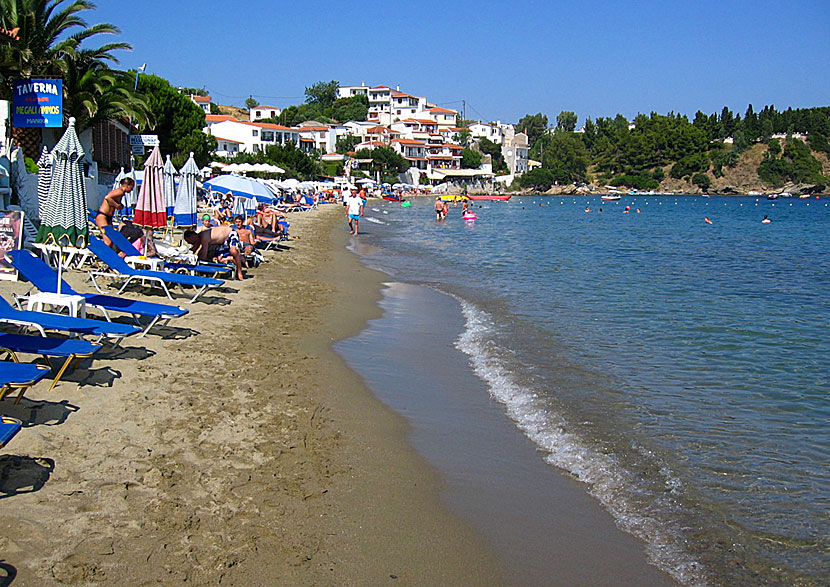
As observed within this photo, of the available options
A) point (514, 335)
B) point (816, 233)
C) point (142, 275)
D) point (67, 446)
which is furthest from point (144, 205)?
point (816, 233)

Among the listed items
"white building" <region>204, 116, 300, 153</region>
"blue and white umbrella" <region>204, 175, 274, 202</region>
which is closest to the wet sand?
"blue and white umbrella" <region>204, 175, 274, 202</region>

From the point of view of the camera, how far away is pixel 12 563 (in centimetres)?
334

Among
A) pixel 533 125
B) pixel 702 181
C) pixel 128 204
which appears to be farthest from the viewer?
pixel 533 125

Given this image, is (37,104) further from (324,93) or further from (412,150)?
(324,93)

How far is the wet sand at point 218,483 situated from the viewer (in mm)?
3625

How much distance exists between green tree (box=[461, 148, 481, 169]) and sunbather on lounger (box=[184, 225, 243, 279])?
4208 inches

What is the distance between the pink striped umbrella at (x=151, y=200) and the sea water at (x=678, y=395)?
17.7 ft

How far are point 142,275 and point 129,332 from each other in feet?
10.6

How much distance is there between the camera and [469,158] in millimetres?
117750

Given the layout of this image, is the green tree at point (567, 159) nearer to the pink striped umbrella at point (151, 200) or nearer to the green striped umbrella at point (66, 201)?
the pink striped umbrella at point (151, 200)

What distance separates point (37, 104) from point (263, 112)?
101448 mm

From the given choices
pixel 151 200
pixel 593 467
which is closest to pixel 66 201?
pixel 593 467

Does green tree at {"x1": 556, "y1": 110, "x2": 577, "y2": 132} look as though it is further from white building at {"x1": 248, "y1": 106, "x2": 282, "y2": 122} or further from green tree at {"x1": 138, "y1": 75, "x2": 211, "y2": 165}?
green tree at {"x1": 138, "y1": 75, "x2": 211, "y2": 165}

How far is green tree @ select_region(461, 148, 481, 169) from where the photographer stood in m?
117
